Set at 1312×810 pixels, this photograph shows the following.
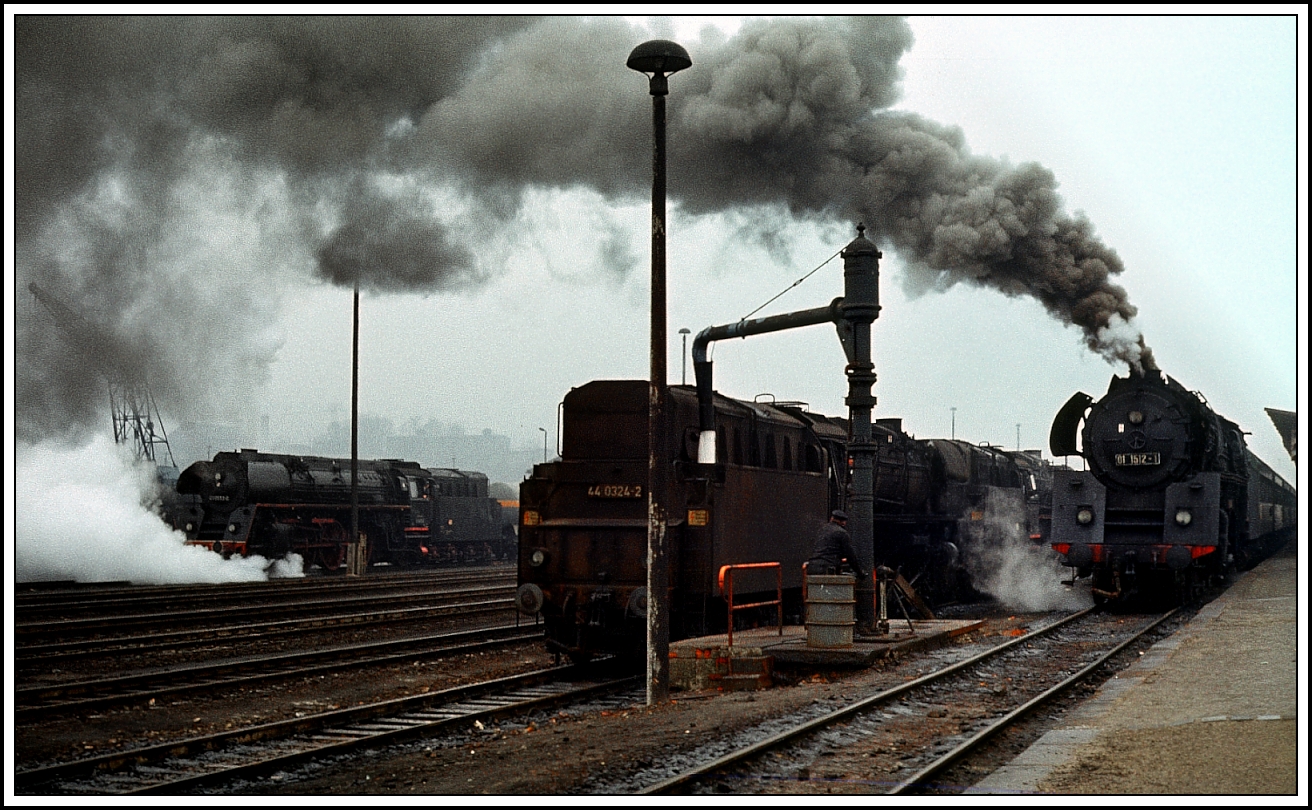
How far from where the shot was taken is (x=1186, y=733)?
948cm

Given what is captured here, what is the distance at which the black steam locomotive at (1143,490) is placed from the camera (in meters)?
20.5

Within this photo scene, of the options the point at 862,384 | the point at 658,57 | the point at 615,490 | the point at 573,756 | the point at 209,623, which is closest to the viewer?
the point at 573,756

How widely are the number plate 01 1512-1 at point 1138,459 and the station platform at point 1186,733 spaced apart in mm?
5508

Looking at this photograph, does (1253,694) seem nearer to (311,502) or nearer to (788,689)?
(788,689)

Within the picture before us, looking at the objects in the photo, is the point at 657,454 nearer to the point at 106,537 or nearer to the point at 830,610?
the point at 830,610

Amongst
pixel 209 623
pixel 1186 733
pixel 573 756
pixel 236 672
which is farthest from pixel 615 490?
pixel 209 623

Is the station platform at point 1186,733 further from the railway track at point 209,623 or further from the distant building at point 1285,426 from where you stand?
the railway track at point 209,623

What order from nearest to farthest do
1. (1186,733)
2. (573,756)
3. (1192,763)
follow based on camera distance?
1. (1192,763)
2. (573,756)
3. (1186,733)

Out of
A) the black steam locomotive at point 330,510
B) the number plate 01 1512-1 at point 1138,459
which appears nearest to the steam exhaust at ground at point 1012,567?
the number plate 01 1512-1 at point 1138,459

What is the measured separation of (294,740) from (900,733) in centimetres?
482

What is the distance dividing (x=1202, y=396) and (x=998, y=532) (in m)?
6.26

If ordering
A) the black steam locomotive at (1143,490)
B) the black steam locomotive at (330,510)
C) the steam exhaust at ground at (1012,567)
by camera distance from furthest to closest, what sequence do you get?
the black steam locomotive at (330,510) → the steam exhaust at ground at (1012,567) → the black steam locomotive at (1143,490)

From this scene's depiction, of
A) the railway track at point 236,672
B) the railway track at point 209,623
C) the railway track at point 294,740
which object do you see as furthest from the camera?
the railway track at point 209,623

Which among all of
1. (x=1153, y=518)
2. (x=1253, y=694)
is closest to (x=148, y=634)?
(x=1253, y=694)
